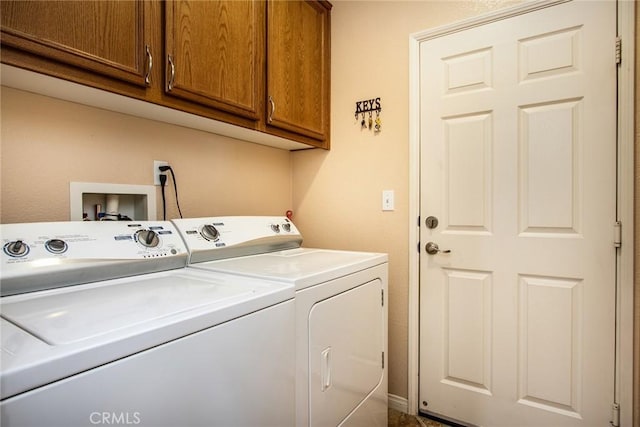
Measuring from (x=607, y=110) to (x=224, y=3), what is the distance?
169 centimetres

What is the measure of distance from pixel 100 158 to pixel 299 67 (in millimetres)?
1104

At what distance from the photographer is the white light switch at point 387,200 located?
196 cm

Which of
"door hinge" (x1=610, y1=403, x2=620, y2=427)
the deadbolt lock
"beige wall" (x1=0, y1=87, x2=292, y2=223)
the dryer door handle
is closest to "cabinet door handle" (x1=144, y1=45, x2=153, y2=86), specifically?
"beige wall" (x1=0, y1=87, x2=292, y2=223)

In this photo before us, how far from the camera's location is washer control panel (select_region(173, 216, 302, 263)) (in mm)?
1333

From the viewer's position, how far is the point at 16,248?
35.9 inches

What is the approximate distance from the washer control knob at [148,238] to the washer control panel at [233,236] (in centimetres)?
11

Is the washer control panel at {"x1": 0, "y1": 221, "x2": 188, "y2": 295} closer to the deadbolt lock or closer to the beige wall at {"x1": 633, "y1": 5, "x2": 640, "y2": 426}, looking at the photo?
the deadbolt lock

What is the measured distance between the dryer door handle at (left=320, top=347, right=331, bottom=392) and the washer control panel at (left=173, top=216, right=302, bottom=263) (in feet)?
1.95

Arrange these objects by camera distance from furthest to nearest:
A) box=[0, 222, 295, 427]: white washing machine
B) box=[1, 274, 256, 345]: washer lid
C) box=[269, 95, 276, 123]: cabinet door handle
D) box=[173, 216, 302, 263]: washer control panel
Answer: box=[269, 95, 276, 123]: cabinet door handle → box=[173, 216, 302, 263]: washer control panel → box=[1, 274, 256, 345]: washer lid → box=[0, 222, 295, 427]: white washing machine

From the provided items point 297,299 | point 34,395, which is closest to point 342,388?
point 297,299

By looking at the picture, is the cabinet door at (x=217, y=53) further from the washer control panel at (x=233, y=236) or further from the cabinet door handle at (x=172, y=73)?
the washer control panel at (x=233, y=236)

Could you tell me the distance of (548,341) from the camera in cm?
156

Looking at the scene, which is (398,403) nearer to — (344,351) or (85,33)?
(344,351)

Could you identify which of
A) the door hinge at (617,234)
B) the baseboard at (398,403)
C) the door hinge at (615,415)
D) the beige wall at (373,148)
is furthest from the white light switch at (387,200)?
the door hinge at (615,415)
